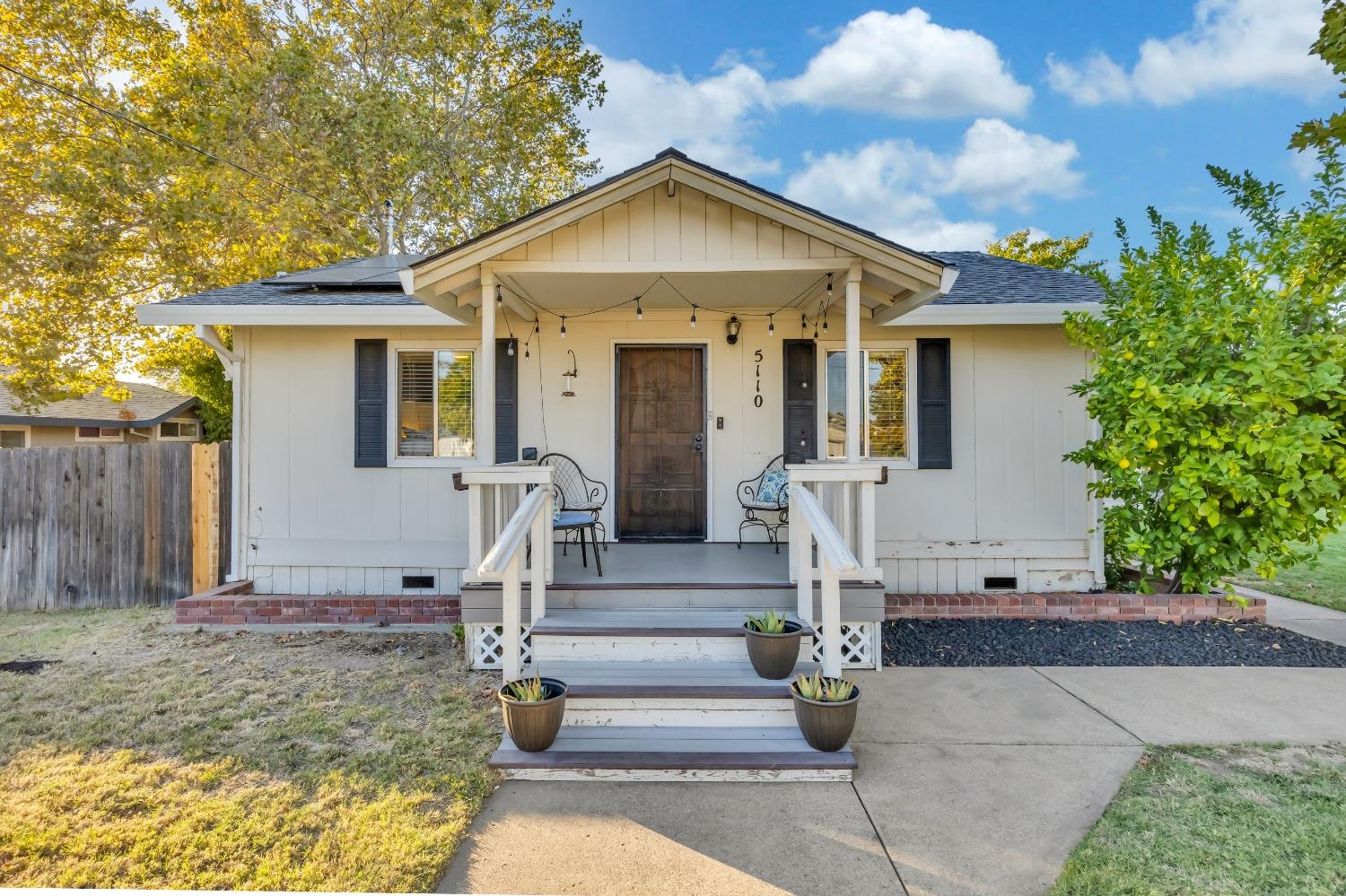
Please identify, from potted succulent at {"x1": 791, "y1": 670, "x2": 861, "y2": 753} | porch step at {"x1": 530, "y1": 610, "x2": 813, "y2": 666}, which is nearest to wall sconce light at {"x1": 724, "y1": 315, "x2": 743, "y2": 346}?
porch step at {"x1": 530, "y1": 610, "x2": 813, "y2": 666}

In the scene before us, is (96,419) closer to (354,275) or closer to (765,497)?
(354,275)

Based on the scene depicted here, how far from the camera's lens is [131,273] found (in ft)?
37.6

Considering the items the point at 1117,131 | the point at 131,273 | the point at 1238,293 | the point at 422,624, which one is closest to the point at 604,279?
the point at 422,624

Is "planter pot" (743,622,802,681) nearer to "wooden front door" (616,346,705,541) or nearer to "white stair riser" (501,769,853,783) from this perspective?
"white stair riser" (501,769,853,783)

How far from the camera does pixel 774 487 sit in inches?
217

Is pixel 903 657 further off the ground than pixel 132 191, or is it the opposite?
pixel 132 191

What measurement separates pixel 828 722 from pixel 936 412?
3.43 meters

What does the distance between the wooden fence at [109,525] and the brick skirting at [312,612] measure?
1008 millimetres

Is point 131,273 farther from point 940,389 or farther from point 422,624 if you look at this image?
→ point 940,389

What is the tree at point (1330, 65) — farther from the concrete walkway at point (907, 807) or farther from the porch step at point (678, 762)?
the porch step at point (678, 762)

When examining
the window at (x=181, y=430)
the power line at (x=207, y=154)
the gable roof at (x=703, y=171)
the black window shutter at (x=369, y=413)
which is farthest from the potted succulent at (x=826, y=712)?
the window at (x=181, y=430)

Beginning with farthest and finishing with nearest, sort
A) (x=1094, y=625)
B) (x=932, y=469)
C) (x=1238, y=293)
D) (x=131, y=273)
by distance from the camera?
1. (x=131, y=273)
2. (x=932, y=469)
3. (x=1094, y=625)
4. (x=1238, y=293)

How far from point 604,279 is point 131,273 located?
37.6ft

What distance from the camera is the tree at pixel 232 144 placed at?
10.4 m
